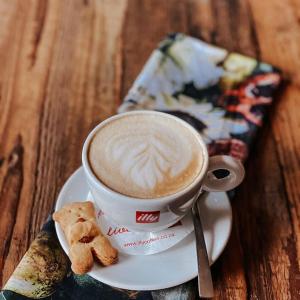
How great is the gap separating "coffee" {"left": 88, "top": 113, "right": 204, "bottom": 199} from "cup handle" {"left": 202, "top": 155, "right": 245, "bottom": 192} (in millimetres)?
23

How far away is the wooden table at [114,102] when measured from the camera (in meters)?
0.65

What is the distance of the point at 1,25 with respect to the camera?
968mm

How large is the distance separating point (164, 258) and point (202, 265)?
0.17ft

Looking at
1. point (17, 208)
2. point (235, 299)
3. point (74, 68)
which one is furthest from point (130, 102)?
point (235, 299)

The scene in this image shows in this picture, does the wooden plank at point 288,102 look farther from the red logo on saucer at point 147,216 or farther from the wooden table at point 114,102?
the red logo on saucer at point 147,216

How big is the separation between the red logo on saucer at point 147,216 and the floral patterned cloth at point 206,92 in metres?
0.12

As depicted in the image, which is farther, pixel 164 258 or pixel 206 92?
pixel 206 92

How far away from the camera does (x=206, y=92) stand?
2.82ft

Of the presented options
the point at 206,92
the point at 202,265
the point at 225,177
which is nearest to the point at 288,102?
the point at 206,92

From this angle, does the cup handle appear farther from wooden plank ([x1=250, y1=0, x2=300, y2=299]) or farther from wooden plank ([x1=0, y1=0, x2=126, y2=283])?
wooden plank ([x1=0, y1=0, x2=126, y2=283])

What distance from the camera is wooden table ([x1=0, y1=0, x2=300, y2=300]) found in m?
0.65

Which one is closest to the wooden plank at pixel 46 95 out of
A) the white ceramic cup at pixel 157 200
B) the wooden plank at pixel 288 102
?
the white ceramic cup at pixel 157 200

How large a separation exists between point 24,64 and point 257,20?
0.55 meters

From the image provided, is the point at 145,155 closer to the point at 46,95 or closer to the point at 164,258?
the point at 164,258
